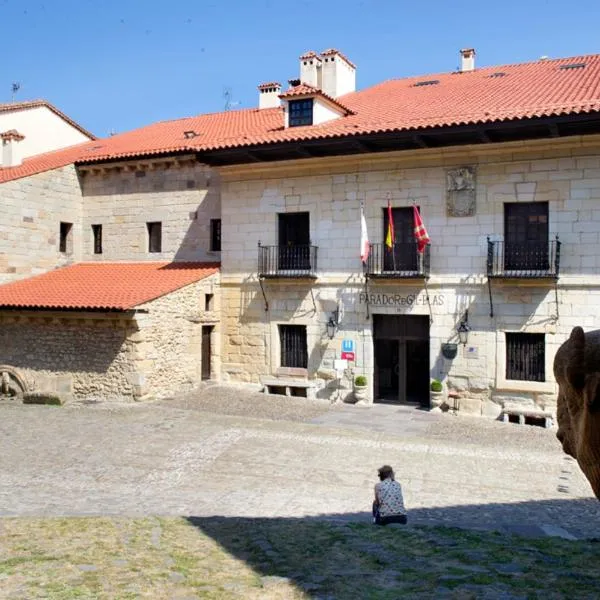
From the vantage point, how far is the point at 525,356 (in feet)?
51.4

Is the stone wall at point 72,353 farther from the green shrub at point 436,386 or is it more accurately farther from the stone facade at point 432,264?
the green shrub at point 436,386

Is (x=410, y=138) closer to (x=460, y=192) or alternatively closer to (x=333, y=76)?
(x=460, y=192)

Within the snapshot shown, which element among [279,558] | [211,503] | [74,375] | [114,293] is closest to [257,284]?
[114,293]

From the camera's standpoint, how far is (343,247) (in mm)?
17312

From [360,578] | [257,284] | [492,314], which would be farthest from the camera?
[257,284]

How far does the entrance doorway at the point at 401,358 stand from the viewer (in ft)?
55.8

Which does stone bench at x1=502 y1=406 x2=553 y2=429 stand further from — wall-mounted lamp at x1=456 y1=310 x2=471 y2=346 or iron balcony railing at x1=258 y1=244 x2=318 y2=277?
iron balcony railing at x1=258 y1=244 x2=318 y2=277

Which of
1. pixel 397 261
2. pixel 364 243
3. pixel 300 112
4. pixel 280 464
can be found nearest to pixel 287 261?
pixel 364 243

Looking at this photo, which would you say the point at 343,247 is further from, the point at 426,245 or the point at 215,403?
the point at 215,403

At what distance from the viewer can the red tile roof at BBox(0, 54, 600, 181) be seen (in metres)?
15.4

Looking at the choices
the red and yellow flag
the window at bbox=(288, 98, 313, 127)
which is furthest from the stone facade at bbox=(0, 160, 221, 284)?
the red and yellow flag

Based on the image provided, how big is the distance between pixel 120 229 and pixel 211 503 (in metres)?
13.8

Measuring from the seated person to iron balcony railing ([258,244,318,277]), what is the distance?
33.0ft

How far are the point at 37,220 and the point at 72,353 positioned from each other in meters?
5.41
